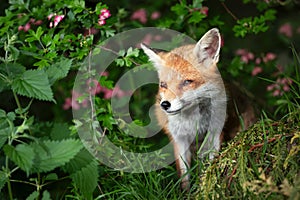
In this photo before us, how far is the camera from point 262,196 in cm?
256

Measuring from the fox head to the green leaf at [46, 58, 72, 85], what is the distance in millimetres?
612

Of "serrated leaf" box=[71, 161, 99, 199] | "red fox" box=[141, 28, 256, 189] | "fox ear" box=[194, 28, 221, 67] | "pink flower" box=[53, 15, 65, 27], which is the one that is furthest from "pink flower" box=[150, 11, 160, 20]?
"serrated leaf" box=[71, 161, 99, 199]

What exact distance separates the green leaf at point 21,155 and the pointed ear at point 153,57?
1.18m

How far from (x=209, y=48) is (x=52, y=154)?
3.87 ft

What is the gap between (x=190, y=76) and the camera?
3.49 m

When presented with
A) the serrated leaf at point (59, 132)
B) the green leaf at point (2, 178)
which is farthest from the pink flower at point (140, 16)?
the green leaf at point (2, 178)

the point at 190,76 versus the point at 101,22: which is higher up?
the point at 101,22

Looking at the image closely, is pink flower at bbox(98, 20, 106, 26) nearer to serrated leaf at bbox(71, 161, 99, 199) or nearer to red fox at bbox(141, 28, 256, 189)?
red fox at bbox(141, 28, 256, 189)

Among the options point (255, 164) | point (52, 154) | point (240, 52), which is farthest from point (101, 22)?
point (240, 52)

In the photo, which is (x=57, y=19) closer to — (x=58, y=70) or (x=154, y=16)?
(x=58, y=70)

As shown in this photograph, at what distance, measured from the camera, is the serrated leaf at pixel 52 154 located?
2879 millimetres

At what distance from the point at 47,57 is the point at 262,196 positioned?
1542 millimetres

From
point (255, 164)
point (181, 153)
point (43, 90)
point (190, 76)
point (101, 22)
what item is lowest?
point (181, 153)

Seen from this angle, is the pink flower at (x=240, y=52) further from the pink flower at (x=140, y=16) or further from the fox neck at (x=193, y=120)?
the fox neck at (x=193, y=120)
